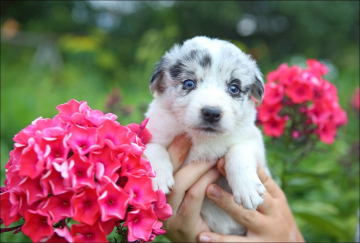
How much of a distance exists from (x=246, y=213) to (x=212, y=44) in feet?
4.56

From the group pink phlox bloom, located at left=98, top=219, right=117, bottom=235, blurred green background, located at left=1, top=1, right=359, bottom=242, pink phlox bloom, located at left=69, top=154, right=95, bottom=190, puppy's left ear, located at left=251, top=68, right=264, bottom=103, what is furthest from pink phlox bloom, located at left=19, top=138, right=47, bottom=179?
blurred green background, located at left=1, top=1, right=359, bottom=242

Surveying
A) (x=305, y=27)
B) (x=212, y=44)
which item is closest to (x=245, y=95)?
(x=212, y=44)

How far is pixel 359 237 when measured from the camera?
10.5 feet

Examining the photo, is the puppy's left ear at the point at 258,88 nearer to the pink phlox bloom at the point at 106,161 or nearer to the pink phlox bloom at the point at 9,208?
the pink phlox bloom at the point at 106,161

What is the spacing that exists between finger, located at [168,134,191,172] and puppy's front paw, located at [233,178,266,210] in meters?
0.54

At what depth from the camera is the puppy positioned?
230 centimetres

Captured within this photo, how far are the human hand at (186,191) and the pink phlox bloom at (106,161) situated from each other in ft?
3.38

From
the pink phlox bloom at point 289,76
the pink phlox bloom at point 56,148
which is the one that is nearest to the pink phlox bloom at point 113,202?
the pink phlox bloom at point 56,148

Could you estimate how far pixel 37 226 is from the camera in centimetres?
140

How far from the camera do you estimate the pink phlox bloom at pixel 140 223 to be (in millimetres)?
1519

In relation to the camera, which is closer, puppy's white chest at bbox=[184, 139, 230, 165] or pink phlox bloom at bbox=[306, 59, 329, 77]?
puppy's white chest at bbox=[184, 139, 230, 165]

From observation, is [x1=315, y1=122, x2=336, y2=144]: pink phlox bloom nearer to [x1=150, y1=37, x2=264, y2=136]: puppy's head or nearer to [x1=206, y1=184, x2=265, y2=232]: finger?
[x1=150, y1=37, x2=264, y2=136]: puppy's head

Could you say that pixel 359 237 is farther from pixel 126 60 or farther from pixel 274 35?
pixel 274 35

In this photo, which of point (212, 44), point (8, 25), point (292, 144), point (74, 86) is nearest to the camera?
point (212, 44)
